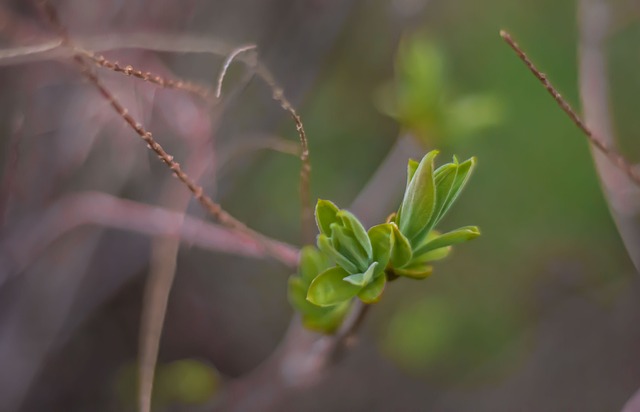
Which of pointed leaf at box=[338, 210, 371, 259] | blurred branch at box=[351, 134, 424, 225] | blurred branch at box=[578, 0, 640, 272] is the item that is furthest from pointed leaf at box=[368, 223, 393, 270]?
blurred branch at box=[351, 134, 424, 225]

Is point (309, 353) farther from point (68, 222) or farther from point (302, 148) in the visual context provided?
point (68, 222)

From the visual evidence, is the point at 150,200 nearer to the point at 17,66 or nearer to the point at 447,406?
the point at 17,66

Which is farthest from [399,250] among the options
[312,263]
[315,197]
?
[315,197]

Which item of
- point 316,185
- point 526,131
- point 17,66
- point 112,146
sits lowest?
point 526,131

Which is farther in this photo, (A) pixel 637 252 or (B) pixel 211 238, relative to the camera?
(A) pixel 637 252

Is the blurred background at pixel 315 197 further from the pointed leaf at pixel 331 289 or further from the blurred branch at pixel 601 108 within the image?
the pointed leaf at pixel 331 289

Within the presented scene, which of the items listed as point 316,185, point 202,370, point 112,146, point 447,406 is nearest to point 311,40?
point 316,185
